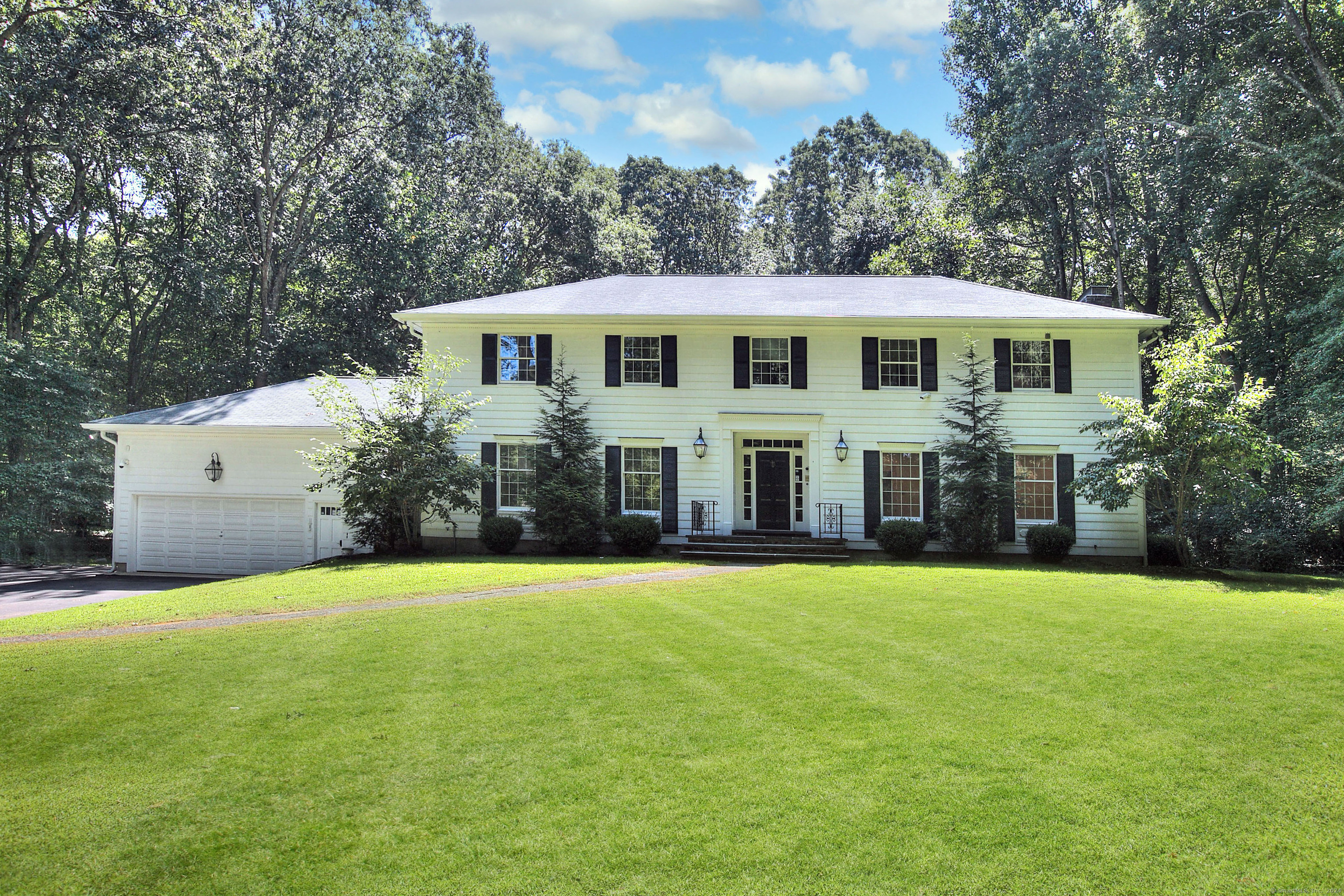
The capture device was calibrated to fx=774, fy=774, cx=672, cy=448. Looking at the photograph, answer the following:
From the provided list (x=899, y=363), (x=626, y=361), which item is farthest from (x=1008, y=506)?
(x=626, y=361)

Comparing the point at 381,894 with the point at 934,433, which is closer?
the point at 381,894

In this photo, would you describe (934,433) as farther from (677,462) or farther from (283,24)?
(283,24)

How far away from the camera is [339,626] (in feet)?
29.6

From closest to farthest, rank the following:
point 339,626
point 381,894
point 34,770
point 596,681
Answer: point 381,894 < point 34,770 < point 596,681 < point 339,626

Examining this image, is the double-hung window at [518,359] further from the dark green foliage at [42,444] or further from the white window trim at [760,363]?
the dark green foliage at [42,444]

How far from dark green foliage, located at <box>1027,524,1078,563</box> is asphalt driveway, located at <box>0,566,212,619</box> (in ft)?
57.4

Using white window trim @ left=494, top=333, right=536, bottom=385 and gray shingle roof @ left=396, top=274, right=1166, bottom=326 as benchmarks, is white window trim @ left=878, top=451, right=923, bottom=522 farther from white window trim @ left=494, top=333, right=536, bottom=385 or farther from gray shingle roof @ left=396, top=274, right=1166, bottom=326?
white window trim @ left=494, top=333, right=536, bottom=385

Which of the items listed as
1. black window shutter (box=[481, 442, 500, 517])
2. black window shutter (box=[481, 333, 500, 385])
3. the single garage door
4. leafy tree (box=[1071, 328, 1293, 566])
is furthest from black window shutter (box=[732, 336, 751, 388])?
A: the single garage door

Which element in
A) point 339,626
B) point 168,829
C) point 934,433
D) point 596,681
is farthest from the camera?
point 934,433

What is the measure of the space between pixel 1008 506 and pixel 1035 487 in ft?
3.21

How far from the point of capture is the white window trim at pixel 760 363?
58.5 ft

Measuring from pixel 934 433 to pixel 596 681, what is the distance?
12.7 metres

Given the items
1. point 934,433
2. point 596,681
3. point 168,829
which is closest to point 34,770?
point 168,829

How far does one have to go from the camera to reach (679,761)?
5.05 metres
